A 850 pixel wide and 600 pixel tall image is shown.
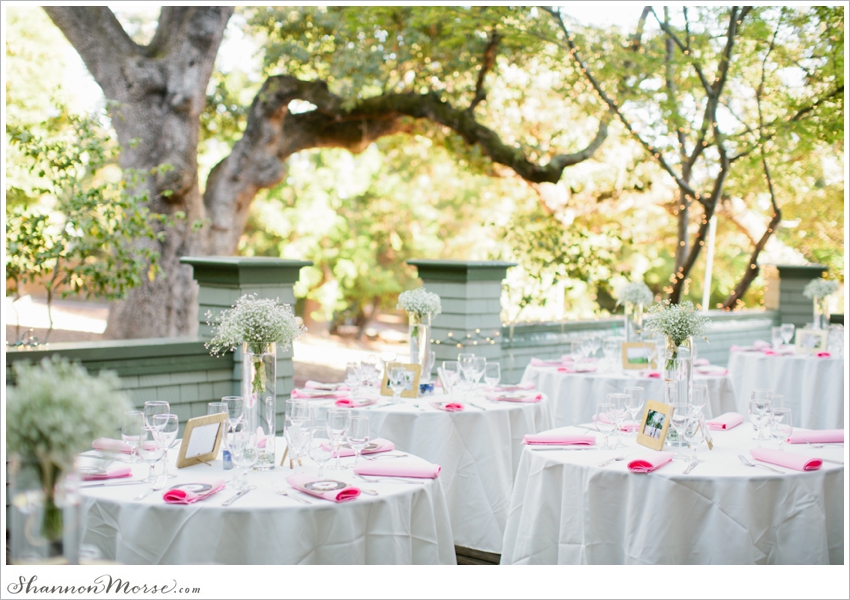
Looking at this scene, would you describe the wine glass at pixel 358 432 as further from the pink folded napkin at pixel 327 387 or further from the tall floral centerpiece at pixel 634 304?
the tall floral centerpiece at pixel 634 304

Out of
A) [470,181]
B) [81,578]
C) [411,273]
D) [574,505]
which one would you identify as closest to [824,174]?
[470,181]

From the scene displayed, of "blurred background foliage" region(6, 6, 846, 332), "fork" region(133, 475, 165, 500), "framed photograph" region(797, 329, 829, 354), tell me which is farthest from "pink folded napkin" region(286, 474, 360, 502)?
"framed photograph" region(797, 329, 829, 354)

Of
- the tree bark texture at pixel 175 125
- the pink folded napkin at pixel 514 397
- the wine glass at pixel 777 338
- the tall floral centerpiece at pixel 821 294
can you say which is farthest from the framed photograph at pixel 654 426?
the tree bark texture at pixel 175 125

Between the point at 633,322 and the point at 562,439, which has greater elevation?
the point at 633,322

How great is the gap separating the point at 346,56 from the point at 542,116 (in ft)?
16.9

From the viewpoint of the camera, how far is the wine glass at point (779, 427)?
3074mm

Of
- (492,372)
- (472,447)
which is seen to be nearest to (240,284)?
(492,372)

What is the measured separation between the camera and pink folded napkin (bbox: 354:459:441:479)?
2668 mm

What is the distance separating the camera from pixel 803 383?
5934 millimetres

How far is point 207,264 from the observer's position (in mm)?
5000

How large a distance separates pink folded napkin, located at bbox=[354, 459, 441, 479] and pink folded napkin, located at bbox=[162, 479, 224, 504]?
0.49 meters

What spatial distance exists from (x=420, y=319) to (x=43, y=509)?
3.22 meters

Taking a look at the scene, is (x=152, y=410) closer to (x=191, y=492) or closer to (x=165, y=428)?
(x=165, y=428)

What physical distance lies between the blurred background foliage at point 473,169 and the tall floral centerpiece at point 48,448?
4.42 m
